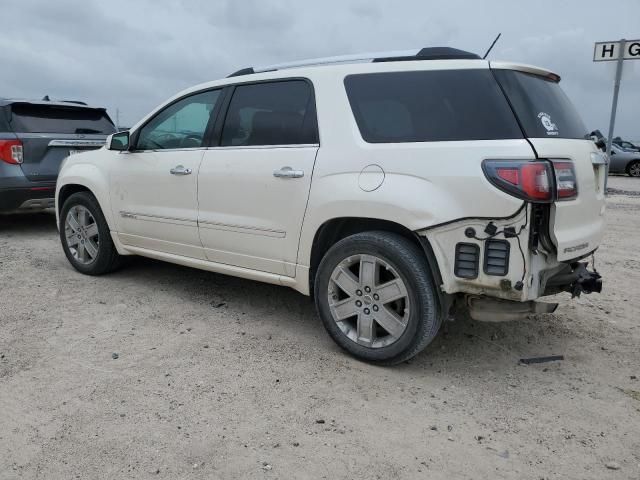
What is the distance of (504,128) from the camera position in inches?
118

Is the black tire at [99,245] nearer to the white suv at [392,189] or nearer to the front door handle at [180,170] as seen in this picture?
the white suv at [392,189]

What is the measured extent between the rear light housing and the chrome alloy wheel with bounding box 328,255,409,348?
0.80 meters

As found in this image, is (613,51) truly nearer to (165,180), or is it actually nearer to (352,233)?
(352,233)

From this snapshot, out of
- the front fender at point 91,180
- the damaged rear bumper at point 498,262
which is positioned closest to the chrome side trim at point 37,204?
the front fender at point 91,180

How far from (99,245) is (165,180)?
121 cm

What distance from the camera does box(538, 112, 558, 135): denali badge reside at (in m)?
3.10

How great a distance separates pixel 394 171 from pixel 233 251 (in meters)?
1.44

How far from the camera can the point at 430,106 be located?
10.7 feet

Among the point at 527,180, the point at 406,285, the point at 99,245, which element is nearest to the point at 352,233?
the point at 406,285

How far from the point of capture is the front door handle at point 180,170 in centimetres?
427

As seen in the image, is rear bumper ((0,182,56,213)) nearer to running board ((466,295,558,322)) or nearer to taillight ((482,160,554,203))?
running board ((466,295,558,322))

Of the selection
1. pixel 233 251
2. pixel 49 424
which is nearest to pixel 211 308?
pixel 233 251

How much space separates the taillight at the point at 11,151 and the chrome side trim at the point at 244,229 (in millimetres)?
3829

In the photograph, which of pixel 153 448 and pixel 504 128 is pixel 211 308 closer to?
pixel 153 448
